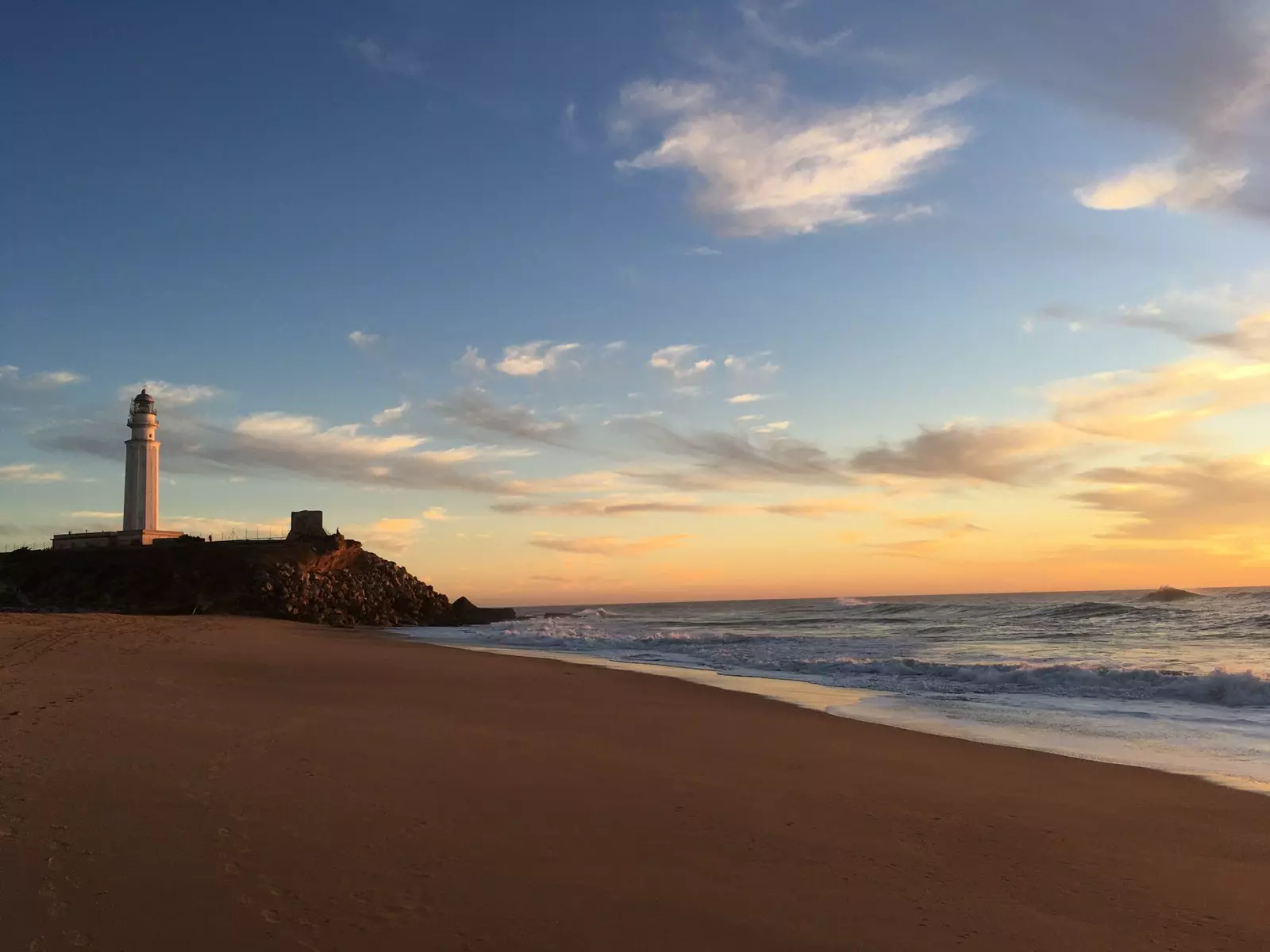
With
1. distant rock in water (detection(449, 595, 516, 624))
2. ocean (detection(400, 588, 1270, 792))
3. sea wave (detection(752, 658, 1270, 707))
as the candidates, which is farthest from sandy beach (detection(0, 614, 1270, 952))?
distant rock in water (detection(449, 595, 516, 624))

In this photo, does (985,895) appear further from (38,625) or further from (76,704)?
(38,625)

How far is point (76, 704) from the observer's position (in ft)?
27.4

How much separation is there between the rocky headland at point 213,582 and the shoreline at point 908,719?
21.7m

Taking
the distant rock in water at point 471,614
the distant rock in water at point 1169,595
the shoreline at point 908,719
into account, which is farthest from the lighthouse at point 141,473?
the distant rock in water at point 1169,595

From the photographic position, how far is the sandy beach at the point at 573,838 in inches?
146

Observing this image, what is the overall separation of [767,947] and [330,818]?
2737mm

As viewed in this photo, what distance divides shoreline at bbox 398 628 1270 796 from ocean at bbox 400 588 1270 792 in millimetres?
40

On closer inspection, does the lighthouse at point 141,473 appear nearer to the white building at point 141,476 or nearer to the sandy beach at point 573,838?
the white building at point 141,476

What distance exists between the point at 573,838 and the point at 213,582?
1436 inches

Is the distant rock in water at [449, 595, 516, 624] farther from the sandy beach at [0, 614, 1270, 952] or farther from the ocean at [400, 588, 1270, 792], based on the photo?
the sandy beach at [0, 614, 1270, 952]

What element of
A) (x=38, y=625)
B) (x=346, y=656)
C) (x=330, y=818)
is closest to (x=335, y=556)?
(x=38, y=625)

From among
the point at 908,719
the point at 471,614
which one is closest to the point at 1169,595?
the point at 471,614

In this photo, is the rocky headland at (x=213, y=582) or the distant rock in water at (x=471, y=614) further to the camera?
the distant rock in water at (x=471, y=614)

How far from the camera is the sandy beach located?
3.71m
